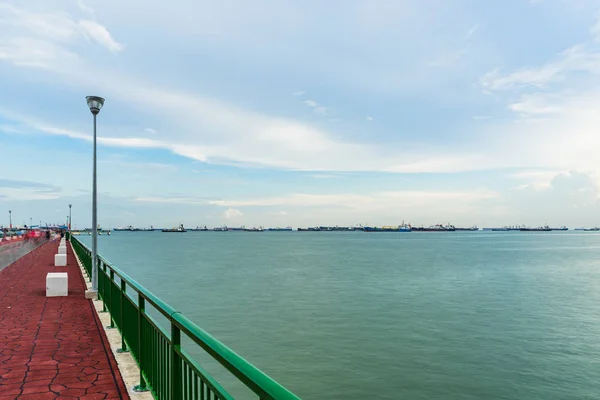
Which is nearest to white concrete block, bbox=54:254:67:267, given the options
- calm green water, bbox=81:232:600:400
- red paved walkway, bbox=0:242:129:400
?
calm green water, bbox=81:232:600:400

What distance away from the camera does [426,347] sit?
18.0m

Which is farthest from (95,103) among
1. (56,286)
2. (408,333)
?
(408,333)

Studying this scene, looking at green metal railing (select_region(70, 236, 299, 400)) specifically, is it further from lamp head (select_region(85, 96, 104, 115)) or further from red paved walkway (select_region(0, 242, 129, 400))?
lamp head (select_region(85, 96, 104, 115))

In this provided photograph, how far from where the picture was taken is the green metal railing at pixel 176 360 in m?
1.97

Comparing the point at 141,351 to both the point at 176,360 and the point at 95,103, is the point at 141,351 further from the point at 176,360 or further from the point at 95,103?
the point at 95,103

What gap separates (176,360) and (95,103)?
34.1 feet

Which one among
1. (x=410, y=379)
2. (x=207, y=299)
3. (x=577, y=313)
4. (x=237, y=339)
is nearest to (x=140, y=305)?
(x=410, y=379)

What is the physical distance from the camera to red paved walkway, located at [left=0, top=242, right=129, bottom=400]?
5199 millimetres

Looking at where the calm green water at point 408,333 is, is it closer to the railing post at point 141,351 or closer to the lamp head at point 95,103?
the railing post at point 141,351

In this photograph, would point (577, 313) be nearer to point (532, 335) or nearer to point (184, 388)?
point (532, 335)

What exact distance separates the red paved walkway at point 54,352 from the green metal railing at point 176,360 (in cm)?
50

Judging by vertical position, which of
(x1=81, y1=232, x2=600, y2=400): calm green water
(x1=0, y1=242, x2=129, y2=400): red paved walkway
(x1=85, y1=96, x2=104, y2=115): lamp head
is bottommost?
(x1=81, y1=232, x2=600, y2=400): calm green water

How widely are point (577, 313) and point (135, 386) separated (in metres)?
30.1

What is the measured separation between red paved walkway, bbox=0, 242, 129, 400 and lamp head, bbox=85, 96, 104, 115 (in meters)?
5.41
